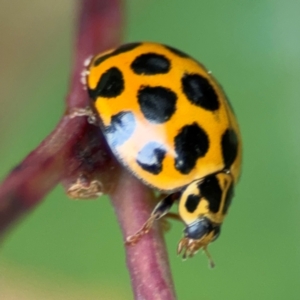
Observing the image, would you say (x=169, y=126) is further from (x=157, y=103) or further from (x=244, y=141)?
(x=244, y=141)

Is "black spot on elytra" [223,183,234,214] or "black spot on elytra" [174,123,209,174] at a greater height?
"black spot on elytra" [174,123,209,174]

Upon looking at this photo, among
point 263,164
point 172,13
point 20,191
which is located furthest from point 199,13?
point 20,191

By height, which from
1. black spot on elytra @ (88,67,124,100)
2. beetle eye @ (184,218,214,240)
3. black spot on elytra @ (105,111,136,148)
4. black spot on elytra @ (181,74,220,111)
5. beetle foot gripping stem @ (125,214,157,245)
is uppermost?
black spot on elytra @ (88,67,124,100)

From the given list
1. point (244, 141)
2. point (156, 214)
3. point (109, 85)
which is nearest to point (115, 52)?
point (109, 85)

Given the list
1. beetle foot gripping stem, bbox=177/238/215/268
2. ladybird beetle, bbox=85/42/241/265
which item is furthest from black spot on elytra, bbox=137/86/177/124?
beetle foot gripping stem, bbox=177/238/215/268

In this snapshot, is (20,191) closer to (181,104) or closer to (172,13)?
(181,104)

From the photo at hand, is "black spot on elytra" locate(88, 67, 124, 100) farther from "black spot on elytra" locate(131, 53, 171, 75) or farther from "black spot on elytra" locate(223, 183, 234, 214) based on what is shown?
"black spot on elytra" locate(223, 183, 234, 214)
